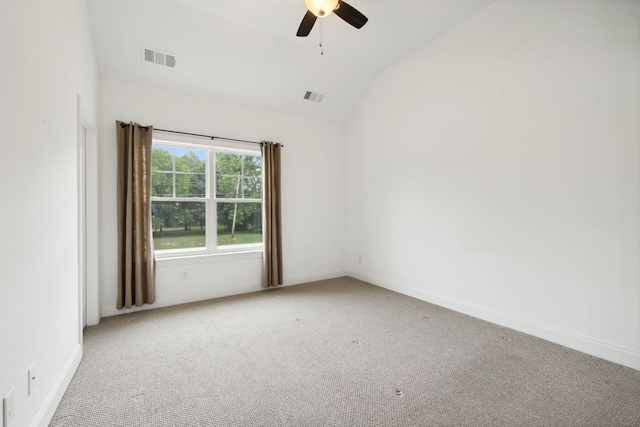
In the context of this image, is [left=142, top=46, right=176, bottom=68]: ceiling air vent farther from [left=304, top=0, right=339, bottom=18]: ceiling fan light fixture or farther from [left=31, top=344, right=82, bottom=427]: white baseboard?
[left=31, top=344, right=82, bottom=427]: white baseboard

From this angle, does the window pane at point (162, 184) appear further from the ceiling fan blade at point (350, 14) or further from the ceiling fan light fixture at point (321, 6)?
the ceiling fan blade at point (350, 14)

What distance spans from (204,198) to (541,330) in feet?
13.3

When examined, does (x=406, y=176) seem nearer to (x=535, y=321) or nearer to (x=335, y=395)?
(x=535, y=321)

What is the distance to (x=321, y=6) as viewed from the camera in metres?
2.30

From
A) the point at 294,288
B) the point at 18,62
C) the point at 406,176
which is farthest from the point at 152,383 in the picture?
the point at 406,176

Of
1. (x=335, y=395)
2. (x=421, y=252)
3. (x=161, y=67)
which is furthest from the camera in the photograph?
(x=421, y=252)

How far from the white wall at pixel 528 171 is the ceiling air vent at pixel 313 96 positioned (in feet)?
3.57

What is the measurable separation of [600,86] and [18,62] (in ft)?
12.5

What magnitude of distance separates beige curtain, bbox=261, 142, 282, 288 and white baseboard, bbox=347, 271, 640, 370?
189 cm

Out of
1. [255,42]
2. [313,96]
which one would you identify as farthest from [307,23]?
[313,96]

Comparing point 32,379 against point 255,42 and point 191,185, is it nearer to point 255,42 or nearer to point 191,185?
point 191,185

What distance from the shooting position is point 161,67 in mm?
3221

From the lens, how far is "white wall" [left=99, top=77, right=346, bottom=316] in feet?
10.4

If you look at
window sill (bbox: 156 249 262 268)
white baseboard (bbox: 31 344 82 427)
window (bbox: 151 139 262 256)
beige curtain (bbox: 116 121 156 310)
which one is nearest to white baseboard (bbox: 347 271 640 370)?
window sill (bbox: 156 249 262 268)
